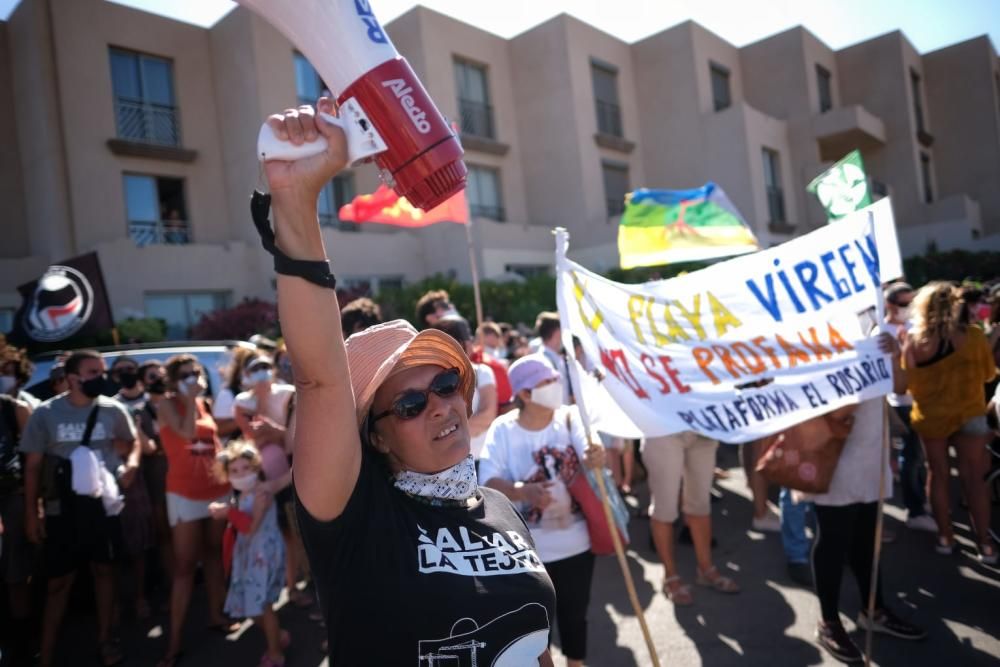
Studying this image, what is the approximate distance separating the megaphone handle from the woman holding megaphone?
0.5 inches

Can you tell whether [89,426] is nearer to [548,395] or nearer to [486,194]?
[548,395]

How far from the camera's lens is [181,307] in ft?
48.9

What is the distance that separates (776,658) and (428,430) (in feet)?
9.81

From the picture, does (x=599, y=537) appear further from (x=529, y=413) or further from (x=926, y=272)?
(x=926, y=272)

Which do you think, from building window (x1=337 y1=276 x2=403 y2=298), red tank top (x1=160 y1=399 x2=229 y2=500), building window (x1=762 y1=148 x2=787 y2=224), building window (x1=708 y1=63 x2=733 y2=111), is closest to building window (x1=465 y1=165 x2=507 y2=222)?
building window (x1=337 y1=276 x2=403 y2=298)

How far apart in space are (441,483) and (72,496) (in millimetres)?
3641

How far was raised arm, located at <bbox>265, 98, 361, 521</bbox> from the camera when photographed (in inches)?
44.2

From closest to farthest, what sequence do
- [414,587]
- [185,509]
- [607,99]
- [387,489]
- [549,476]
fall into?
[414,587] < [387,489] < [549,476] < [185,509] < [607,99]

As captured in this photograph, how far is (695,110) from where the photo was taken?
2023cm

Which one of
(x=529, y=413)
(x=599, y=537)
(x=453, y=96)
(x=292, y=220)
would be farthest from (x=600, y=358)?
(x=453, y=96)

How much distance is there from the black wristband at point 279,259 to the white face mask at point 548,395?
2107 millimetres

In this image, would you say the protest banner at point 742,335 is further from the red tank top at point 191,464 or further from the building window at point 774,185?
the building window at point 774,185

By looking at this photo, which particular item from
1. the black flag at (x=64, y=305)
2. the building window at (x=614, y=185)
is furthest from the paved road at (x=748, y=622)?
the building window at (x=614, y=185)

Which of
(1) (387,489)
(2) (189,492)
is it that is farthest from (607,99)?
(1) (387,489)
